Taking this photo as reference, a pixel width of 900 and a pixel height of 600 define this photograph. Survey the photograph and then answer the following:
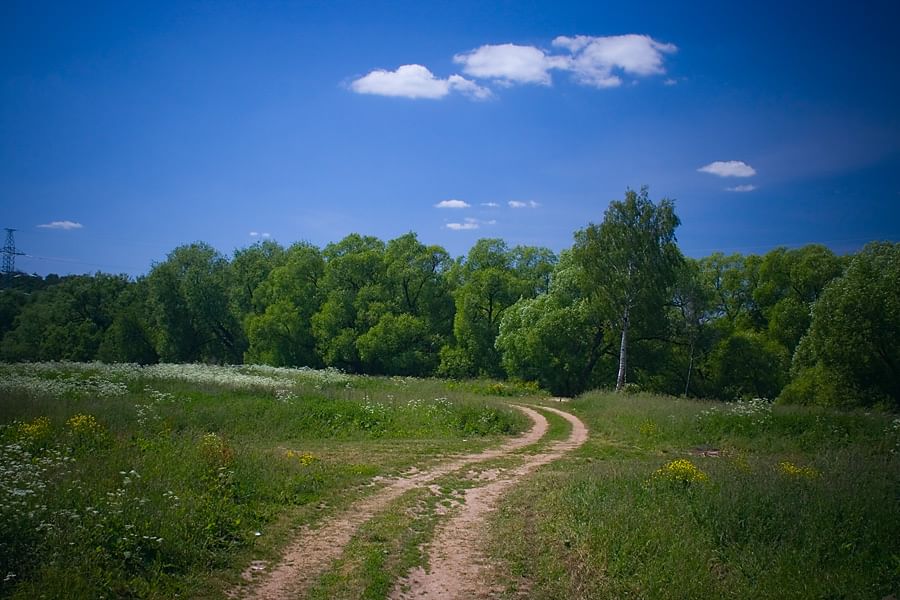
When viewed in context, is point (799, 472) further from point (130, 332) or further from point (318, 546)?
point (130, 332)

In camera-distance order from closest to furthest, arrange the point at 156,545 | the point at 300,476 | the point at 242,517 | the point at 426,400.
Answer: the point at 156,545 → the point at 242,517 → the point at 300,476 → the point at 426,400

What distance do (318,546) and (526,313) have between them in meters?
36.7

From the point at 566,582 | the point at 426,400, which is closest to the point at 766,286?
the point at 426,400

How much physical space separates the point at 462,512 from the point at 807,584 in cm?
597

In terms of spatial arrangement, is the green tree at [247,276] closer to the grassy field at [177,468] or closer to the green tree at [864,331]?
the grassy field at [177,468]

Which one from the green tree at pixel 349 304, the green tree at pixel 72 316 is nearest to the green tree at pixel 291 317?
the green tree at pixel 349 304

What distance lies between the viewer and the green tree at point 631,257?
38.8 m

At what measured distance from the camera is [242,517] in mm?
9945

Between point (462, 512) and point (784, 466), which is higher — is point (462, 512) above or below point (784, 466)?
below

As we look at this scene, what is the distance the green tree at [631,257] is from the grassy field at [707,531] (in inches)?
981

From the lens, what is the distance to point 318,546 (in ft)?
30.4

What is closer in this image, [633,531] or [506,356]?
[633,531]

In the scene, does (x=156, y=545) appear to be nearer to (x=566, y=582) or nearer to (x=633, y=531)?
(x=566, y=582)

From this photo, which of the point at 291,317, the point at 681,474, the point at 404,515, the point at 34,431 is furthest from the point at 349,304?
the point at 681,474
